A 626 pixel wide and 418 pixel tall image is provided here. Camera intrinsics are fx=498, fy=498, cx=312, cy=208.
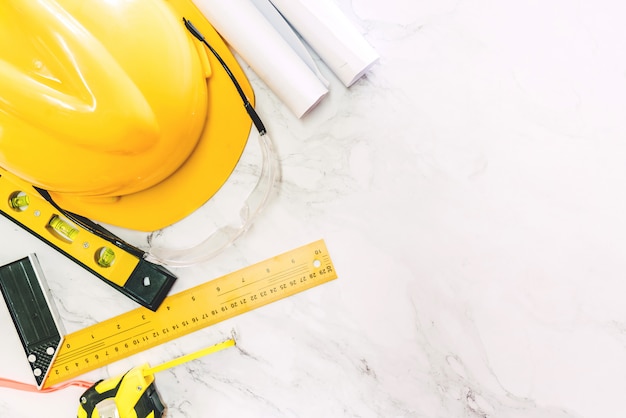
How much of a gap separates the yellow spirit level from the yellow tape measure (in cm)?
4

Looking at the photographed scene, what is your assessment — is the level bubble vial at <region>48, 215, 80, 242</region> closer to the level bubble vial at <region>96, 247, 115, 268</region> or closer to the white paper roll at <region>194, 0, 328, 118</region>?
the level bubble vial at <region>96, 247, 115, 268</region>

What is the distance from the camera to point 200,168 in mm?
774

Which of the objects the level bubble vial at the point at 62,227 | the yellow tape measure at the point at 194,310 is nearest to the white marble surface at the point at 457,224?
the yellow tape measure at the point at 194,310

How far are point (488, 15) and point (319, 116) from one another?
306 mm

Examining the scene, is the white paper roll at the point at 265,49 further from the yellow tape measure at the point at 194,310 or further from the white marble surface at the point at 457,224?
the yellow tape measure at the point at 194,310

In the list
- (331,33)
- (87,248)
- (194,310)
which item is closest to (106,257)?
(87,248)

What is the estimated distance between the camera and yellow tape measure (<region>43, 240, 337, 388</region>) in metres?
0.80

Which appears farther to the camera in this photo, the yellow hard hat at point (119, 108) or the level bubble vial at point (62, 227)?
the level bubble vial at point (62, 227)

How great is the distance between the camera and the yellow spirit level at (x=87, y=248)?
0.79 meters

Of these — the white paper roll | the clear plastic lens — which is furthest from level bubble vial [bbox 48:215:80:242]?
the white paper roll

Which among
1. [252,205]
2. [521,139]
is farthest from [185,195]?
[521,139]

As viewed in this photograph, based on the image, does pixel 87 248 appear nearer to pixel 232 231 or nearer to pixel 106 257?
pixel 106 257

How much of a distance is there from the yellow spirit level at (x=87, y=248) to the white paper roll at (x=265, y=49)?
351 mm

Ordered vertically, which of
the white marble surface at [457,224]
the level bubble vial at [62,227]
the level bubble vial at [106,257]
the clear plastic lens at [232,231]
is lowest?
the white marble surface at [457,224]
